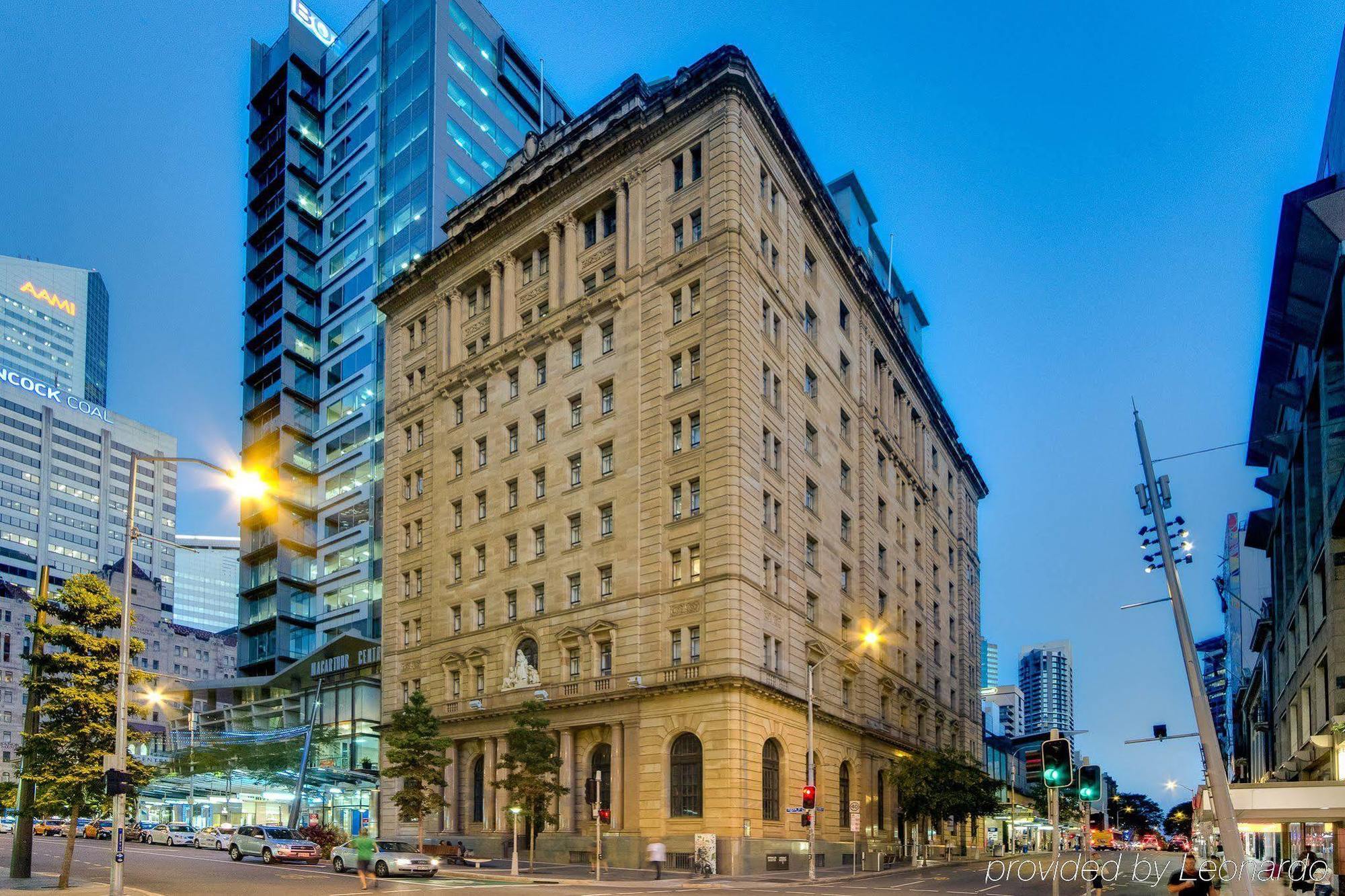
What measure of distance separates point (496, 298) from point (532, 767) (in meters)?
31.0

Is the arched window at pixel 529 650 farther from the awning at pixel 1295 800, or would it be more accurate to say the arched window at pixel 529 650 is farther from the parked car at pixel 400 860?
the awning at pixel 1295 800

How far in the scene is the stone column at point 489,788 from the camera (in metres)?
60.2

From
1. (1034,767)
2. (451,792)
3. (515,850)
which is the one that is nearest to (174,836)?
(451,792)

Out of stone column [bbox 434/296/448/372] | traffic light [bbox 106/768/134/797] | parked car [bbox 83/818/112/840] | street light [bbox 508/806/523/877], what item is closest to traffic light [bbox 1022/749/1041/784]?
traffic light [bbox 106/768/134/797]

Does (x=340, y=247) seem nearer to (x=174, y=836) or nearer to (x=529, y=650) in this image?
(x=174, y=836)

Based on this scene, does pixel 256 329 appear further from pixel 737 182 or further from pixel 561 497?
pixel 737 182

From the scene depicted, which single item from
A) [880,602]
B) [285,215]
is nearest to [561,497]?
[880,602]

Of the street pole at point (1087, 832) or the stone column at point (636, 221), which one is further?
the stone column at point (636, 221)

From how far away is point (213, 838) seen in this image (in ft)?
214

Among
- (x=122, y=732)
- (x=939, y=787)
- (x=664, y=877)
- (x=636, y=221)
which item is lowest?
(x=664, y=877)

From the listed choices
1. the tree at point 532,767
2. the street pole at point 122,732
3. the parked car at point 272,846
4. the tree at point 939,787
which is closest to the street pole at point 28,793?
the street pole at point 122,732

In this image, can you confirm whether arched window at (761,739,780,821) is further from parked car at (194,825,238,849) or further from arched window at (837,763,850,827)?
parked car at (194,825,238,849)

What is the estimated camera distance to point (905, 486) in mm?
86125

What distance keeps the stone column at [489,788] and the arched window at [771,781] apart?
15647 mm
